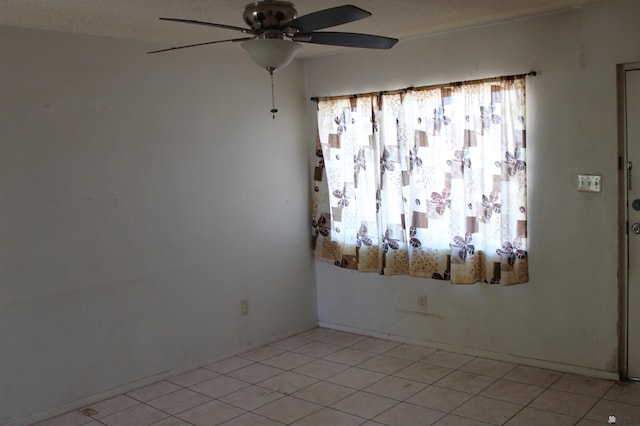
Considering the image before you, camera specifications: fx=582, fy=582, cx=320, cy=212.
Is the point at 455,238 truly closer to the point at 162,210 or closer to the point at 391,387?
the point at 391,387

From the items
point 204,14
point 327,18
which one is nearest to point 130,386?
point 204,14

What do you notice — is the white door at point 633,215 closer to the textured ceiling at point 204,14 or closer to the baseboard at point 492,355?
the baseboard at point 492,355

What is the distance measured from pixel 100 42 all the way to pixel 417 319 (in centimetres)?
303

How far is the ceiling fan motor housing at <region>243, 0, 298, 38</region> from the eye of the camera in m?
2.53

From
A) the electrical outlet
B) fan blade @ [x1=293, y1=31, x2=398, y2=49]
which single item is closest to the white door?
the electrical outlet

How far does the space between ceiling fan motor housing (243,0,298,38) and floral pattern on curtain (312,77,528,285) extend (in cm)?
190

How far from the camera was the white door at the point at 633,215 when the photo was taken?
3.56 m

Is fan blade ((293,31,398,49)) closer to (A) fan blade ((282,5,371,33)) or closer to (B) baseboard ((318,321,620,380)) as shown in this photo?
(A) fan blade ((282,5,371,33))

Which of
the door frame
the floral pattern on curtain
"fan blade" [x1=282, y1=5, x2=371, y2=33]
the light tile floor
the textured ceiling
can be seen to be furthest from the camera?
the floral pattern on curtain

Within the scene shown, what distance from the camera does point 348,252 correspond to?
4.85 metres

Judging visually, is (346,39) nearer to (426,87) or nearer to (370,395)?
(426,87)

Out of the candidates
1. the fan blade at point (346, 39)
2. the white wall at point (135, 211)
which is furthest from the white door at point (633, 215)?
the white wall at point (135, 211)

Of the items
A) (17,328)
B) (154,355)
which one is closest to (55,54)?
(17,328)

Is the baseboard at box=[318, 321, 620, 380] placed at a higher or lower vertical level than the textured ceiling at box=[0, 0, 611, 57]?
lower
